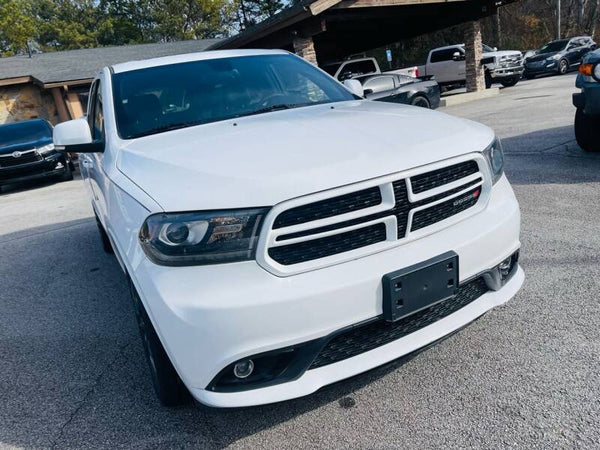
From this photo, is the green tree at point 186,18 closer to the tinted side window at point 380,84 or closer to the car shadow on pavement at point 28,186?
the car shadow on pavement at point 28,186

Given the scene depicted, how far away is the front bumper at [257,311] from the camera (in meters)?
1.66

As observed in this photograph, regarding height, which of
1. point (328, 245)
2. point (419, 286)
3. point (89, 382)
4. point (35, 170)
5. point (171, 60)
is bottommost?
point (89, 382)

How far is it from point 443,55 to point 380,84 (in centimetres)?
1073

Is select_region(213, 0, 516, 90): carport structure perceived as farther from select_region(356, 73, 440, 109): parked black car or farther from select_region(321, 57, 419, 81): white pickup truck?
select_region(356, 73, 440, 109): parked black car

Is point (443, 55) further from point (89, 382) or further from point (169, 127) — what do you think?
point (89, 382)

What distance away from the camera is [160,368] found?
6.91ft

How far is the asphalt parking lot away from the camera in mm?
2004

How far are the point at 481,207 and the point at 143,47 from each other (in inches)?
971

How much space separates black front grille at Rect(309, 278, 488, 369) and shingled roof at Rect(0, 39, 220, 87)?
62.0ft

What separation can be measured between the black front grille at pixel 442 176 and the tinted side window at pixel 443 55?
803 inches

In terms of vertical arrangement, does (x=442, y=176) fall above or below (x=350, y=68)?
below

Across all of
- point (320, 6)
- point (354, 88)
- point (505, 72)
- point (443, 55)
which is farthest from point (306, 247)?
point (443, 55)

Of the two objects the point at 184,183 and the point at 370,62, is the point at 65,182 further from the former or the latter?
the point at 184,183

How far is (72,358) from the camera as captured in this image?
2.98m
